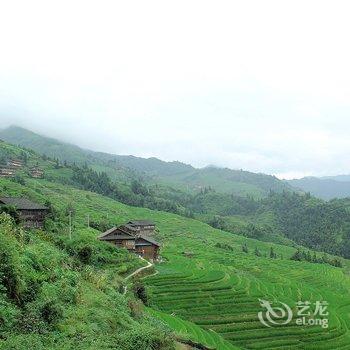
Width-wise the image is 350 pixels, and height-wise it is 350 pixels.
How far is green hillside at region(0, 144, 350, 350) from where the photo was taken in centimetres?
2173

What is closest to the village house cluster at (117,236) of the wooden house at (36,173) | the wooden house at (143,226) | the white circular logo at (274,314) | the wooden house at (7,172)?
the white circular logo at (274,314)

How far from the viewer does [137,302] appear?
135ft

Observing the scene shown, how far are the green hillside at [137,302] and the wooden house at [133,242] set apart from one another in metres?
3.05

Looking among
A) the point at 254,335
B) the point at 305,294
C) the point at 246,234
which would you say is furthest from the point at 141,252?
the point at 246,234

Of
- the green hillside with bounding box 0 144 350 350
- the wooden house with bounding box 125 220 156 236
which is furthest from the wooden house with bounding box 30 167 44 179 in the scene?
the wooden house with bounding box 125 220 156 236

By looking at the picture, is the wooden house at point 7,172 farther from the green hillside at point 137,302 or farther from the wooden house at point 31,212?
the wooden house at point 31,212

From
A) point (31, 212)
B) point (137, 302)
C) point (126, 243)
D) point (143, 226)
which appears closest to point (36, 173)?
point (143, 226)

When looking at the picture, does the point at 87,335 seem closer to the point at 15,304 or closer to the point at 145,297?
the point at 15,304

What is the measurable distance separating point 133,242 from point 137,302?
42133mm

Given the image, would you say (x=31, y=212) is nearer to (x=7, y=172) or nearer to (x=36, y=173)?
(x=7, y=172)

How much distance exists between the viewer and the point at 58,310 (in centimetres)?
2220

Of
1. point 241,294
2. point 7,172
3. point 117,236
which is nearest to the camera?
point 241,294

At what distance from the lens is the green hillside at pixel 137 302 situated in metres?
21.7

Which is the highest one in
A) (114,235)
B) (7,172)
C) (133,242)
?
(7,172)
